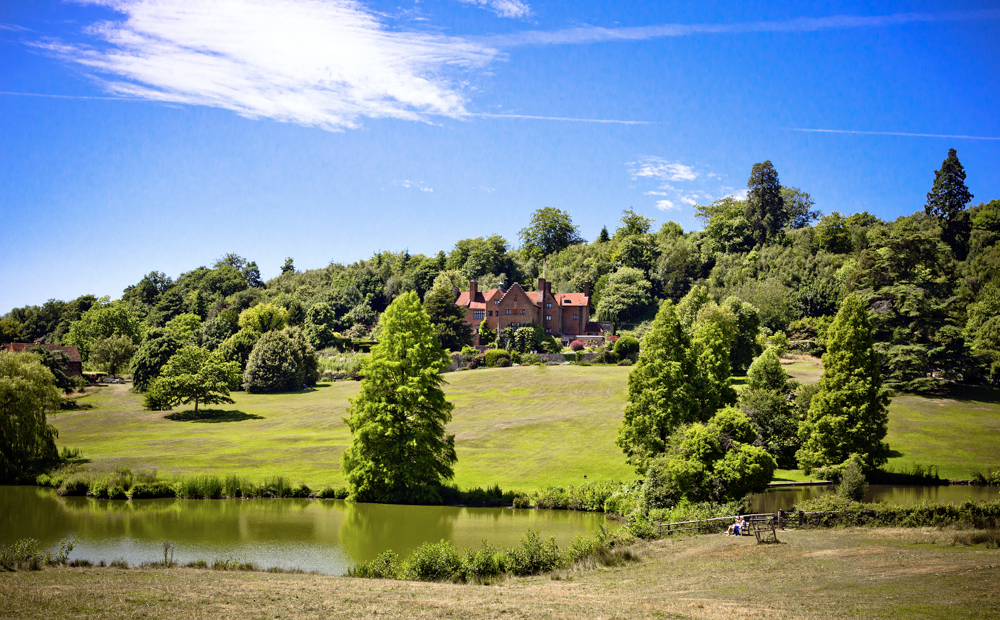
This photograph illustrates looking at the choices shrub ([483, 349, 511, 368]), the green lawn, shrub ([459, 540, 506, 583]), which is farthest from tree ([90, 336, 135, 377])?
shrub ([459, 540, 506, 583])

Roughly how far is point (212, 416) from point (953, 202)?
9359 cm

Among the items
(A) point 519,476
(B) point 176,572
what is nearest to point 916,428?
(A) point 519,476

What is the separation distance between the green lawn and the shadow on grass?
0.38 m

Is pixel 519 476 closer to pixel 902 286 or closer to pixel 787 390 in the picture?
pixel 787 390

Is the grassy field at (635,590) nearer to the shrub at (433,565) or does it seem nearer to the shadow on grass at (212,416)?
the shrub at (433,565)

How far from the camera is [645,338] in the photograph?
38500mm

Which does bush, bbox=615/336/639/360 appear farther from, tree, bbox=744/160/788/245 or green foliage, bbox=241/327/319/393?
tree, bbox=744/160/788/245

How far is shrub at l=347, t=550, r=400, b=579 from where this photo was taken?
925 inches

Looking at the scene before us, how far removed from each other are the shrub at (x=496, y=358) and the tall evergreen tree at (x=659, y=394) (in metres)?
42.3

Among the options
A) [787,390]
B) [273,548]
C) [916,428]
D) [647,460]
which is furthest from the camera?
[916,428]

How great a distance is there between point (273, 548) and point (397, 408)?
1195 cm

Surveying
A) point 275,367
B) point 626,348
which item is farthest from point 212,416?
point 626,348

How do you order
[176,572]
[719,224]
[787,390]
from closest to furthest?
[176,572]
[787,390]
[719,224]

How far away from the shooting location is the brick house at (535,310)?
311 feet
